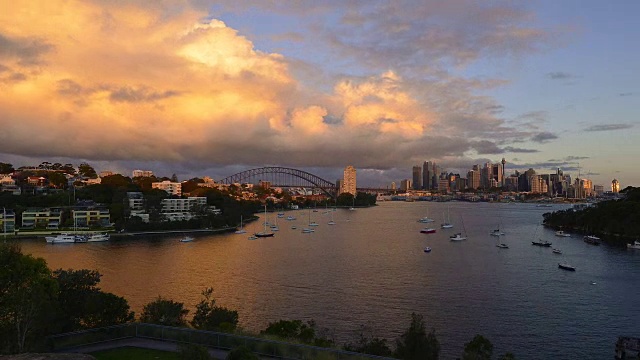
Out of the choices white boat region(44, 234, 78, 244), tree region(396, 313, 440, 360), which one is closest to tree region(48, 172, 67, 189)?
white boat region(44, 234, 78, 244)

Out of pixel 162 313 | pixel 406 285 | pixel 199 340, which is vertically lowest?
pixel 406 285

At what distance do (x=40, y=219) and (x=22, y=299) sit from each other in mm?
43517

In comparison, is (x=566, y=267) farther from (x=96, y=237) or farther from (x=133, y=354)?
(x=96, y=237)

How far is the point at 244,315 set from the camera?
16.0 metres

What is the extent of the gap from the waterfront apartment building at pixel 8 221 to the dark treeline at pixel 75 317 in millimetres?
36292

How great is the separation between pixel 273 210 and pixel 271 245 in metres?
54.7

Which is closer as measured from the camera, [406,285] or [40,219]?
[406,285]

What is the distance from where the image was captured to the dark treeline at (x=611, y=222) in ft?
128

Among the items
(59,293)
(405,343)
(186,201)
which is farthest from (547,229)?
(59,293)

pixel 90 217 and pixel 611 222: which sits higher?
pixel 611 222

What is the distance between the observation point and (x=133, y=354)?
7.24m

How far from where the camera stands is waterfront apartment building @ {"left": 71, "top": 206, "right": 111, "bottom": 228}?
150 ft

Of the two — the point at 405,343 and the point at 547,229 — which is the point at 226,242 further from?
the point at 547,229

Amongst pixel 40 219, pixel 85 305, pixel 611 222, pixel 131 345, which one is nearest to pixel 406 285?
pixel 85 305
